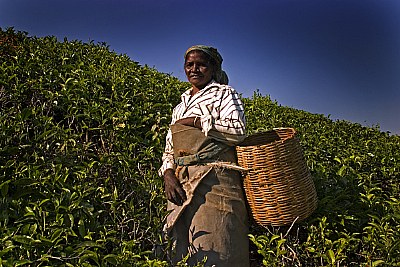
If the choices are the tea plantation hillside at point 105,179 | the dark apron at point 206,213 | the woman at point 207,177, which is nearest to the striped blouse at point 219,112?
the woman at point 207,177

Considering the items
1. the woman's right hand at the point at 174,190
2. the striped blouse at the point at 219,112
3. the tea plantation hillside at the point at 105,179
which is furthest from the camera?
the woman's right hand at the point at 174,190

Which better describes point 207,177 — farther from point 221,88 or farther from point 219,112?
point 221,88

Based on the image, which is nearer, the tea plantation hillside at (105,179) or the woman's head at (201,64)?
the tea plantation hillside at (105,179)

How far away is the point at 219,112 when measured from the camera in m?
3.01

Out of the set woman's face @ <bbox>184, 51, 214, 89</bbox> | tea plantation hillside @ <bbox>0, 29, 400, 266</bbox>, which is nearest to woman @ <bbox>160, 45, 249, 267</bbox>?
woman's face @ <bbox>184, 51, 214, 89</bbox>

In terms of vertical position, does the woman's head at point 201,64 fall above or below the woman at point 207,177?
above

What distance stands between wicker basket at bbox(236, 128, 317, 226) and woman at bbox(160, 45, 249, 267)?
95 mm

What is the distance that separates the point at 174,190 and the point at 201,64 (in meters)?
0.77

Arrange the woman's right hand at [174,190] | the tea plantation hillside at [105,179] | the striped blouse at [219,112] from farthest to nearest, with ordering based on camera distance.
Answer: the woman's right hand at [174,190] → the striped blouse at [219,112] → the tea plantation hillside at [105,179]

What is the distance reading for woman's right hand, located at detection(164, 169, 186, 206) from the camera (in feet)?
10.1

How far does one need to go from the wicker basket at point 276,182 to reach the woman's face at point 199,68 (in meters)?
0.45

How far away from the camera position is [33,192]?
271 cm

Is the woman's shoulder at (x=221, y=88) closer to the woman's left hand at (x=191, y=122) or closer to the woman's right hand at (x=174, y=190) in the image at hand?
the woman's left hand at (x=191, y=122)

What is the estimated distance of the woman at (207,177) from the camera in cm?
301
